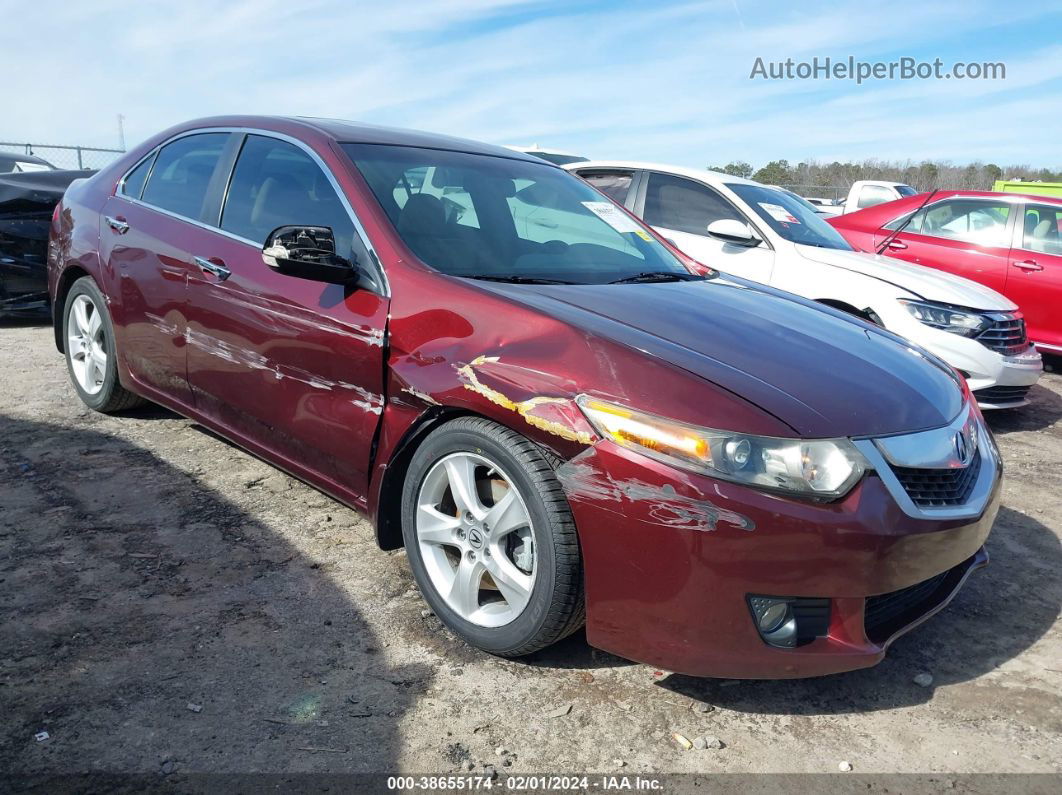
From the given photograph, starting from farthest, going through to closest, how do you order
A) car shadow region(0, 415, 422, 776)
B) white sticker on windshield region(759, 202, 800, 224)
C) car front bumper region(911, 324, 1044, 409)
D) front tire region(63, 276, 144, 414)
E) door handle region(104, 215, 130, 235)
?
white sticker on windshield region(759, 202, 800, 224), car front bumper region(911, 324, 1044, 409), front tire region(63, 276, 144, 414), door handle region(104, 215, 130, 235), car shadow region(0, 415, 422, 776)

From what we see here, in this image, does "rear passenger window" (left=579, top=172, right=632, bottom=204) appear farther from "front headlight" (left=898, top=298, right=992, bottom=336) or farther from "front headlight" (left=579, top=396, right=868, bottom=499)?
"front headlight" (left=579, top=396, right=868, bottom=499)

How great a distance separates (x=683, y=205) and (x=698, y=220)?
18 cm

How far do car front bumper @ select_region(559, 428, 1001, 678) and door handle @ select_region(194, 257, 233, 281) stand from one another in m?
1.85

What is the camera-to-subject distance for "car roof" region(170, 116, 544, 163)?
343cm

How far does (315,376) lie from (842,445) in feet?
5.72

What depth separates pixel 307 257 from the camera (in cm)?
288

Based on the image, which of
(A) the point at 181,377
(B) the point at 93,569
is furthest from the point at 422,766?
(A) the point at 181,377

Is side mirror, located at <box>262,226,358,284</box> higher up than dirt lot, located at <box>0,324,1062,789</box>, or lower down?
higher up

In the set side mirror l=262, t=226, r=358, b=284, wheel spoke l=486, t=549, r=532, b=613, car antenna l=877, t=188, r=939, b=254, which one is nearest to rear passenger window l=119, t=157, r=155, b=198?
side mirror l=262, t=226, r=358, b=284

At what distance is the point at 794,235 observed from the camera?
604 cm

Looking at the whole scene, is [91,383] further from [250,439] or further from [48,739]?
[48,739]

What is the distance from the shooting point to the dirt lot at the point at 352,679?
2.18 metres

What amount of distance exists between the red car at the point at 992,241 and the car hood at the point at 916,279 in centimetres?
159

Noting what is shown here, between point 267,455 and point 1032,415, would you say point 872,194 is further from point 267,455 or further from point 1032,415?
point 267,455
